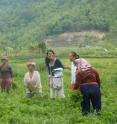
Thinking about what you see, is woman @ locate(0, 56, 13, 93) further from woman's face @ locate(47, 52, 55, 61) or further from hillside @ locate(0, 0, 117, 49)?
hillside @ locate(0, 0, 117, 49)

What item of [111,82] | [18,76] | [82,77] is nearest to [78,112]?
[82,77]

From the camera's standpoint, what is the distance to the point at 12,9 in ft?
504

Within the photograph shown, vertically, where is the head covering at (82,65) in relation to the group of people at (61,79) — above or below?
above

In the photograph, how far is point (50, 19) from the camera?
126750 millimetres

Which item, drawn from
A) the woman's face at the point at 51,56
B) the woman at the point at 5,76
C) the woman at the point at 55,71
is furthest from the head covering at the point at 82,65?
the woman at the point at 5,76

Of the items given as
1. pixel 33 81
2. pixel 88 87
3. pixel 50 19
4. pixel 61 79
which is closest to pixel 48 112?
pixel 88 87

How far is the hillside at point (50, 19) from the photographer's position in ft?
341

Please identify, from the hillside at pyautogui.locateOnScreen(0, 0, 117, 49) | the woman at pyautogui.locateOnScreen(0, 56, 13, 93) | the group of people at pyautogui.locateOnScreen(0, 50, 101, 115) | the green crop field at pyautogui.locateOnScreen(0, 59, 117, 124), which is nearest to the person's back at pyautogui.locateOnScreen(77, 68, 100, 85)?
the group of people at pyautogui.locateOnScreen(0, 50, 101, 115)

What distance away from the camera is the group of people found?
1057cm

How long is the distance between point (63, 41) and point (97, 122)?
87.0 metres

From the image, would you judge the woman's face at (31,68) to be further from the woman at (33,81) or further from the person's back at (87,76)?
the person's back at (87,76)

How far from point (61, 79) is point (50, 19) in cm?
11427

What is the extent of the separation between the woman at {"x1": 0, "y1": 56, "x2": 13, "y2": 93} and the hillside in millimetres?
75017

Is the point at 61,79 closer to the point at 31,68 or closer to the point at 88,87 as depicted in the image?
the point at 31,68
